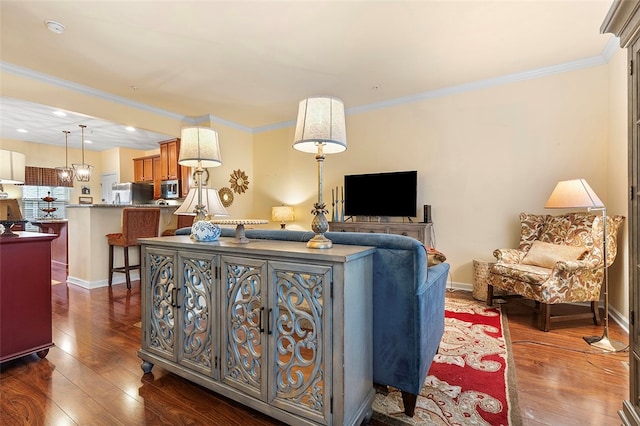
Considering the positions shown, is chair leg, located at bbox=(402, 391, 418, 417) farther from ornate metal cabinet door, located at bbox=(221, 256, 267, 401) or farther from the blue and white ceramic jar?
the blue and white ceramic jar

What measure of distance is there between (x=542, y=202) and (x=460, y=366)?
2.52m

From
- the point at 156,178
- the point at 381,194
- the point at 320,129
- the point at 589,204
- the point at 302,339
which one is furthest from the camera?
the point at 156,178

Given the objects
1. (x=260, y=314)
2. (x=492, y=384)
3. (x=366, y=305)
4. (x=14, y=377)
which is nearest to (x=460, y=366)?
(x=492, y=384)

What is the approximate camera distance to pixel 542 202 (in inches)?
140

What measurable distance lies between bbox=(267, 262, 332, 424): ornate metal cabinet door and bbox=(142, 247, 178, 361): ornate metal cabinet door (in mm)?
763

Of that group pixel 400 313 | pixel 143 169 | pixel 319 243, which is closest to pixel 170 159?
pixel 143 169

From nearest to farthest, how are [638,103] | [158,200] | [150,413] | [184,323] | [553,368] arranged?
[638,103]
[150,413]
[184,323]
[553,368]
[158,200]

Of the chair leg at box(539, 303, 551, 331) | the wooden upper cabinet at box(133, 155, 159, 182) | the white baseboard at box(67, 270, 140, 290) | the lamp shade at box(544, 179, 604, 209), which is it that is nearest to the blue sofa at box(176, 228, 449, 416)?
the chair leg at box(539, 303, 551, 331)

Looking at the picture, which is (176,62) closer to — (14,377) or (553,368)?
(14,377)

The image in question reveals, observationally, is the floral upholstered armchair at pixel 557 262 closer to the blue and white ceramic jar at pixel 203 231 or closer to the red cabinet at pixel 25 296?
the blue and white ceramic jar at pixel 203 231

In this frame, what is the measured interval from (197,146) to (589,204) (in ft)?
10.2

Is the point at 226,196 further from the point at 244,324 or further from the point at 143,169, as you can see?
the point at 244,324

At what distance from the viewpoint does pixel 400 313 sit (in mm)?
1514

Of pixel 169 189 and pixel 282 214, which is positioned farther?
pixel 169 189
